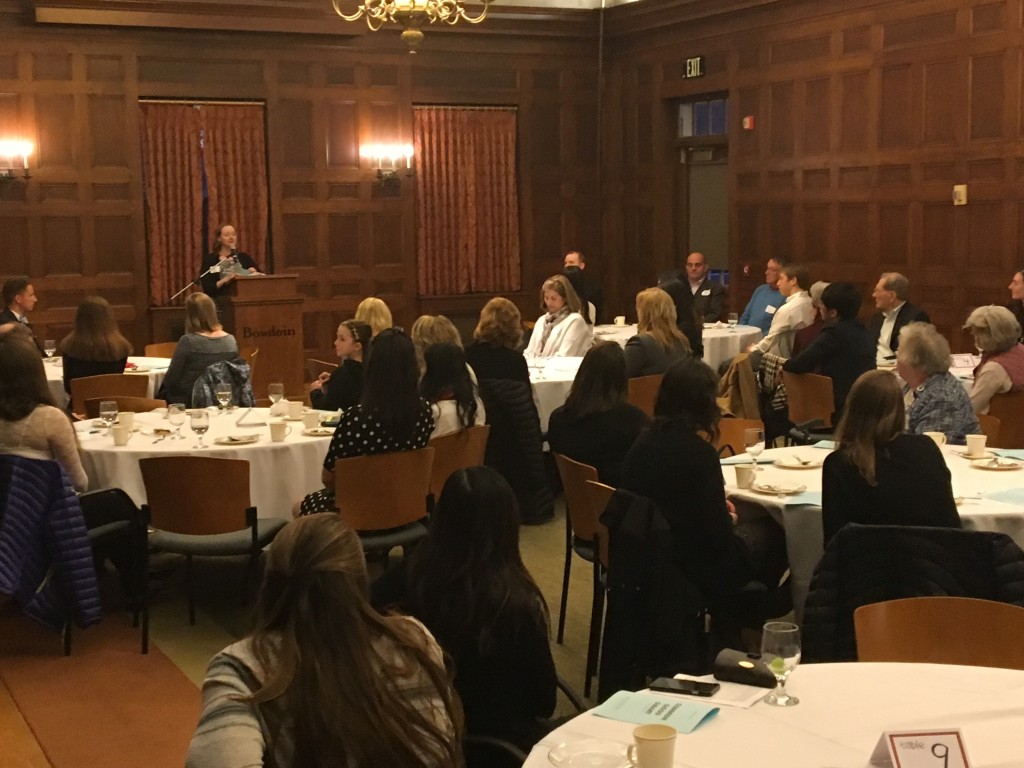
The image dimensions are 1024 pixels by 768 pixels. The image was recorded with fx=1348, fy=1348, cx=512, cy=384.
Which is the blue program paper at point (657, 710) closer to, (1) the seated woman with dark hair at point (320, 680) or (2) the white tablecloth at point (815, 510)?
(1) the seated woman with dark hair at point (320, 680)

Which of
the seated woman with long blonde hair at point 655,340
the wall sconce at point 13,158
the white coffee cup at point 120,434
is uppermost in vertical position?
the wall sconce at point 13,158

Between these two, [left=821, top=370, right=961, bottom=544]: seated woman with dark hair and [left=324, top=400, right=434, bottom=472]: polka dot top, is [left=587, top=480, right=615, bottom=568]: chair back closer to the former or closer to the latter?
[left=821, top=370, right=961, bottom=544]: seated woman with dark hair

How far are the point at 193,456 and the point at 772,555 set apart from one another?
95.2 inches

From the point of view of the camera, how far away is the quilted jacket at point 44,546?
5465 mm

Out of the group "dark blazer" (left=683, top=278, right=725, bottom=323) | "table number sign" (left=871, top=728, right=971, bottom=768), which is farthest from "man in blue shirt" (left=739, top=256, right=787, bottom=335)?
"table number sign" (left=871, top=728, right=971, bottom=768)

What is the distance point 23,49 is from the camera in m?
12.1

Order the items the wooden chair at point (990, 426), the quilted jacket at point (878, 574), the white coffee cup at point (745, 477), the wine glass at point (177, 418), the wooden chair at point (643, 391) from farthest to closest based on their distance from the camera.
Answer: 1. the wooden chair at point (643, 391)
2. the wine glass at point (177, 418)
3. the wooden chair at point (990, 426)
4. the white coffee cup at point (745, 477)
5. the quilted jacket at point (878, 574)

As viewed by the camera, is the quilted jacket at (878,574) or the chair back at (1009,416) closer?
the quilted jacket at (878,574)

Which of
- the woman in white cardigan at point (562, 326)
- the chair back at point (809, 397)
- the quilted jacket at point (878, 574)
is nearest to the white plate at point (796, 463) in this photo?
the quilted jacket at point (878, 574)

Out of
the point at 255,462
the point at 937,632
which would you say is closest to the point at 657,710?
the point at 937,632

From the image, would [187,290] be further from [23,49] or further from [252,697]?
[252,697]

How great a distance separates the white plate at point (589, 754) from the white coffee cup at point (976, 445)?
3364mm

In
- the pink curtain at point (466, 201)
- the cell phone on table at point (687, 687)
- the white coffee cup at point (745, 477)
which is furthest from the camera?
the pink curtain at point (466, 201)

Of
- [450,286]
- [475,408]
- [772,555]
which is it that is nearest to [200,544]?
[475,408]
